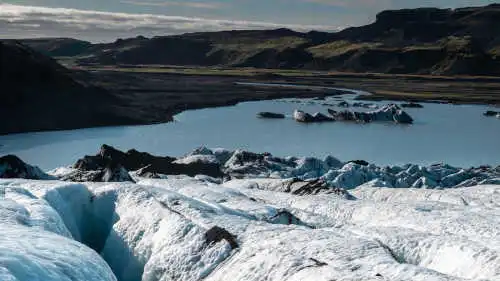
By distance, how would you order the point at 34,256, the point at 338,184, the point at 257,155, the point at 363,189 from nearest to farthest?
the point at 34,256
the point at 363,189
the point at 338,184
the point at 257,155

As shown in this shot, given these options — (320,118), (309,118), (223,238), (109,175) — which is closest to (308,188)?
(109,175)

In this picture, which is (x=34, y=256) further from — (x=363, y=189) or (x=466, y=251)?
(x=363, y=189)

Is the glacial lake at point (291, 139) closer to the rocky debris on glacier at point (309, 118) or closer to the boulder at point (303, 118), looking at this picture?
the boulder at point (303, 118)

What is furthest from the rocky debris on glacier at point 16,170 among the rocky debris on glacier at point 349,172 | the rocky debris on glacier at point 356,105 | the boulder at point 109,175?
the rocky debris on glacier at point 356,105

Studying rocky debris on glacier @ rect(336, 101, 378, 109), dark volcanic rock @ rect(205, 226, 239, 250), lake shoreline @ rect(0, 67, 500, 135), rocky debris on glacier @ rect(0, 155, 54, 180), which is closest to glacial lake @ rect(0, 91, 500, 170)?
lake shoreline @ rect(0, 67, 500, 135)

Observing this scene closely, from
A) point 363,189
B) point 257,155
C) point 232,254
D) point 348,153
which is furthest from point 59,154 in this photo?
point 232,254

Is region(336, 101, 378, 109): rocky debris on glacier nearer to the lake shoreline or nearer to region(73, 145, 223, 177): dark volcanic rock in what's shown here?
the lake shoreline
